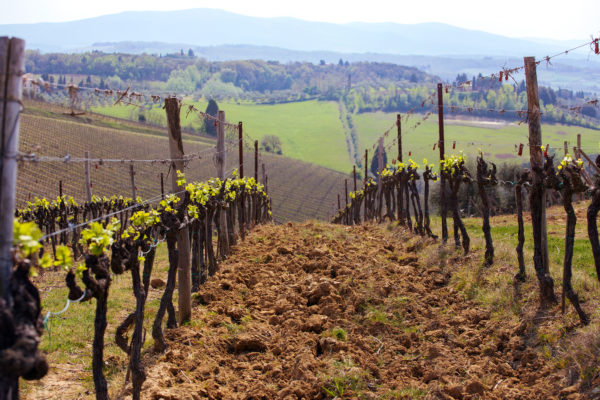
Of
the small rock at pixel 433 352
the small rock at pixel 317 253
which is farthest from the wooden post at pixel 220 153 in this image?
the small rock at pixel 433 352

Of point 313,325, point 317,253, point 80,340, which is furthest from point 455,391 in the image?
point 317,253

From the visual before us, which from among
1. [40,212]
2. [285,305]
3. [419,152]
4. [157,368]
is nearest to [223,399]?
[157,368]

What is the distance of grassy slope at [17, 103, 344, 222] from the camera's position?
38.5m

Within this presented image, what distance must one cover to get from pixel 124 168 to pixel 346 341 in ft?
144

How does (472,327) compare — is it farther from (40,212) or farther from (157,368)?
(40,212)

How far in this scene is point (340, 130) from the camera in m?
123

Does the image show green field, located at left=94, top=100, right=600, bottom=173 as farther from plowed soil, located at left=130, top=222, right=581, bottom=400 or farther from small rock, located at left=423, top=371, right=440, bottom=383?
small rock, located at left=423, top=371, right=440, bottom=383

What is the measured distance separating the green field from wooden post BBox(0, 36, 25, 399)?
49.8 meters

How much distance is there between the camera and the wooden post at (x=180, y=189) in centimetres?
855

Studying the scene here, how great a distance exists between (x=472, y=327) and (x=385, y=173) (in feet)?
42.1

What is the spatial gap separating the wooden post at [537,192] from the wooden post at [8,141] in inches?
276

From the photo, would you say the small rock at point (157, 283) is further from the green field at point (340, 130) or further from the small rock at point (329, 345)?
the green field at point (340, 130)

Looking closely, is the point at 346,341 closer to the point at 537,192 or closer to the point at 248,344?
the point at 248,344

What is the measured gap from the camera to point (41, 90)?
463 cm
